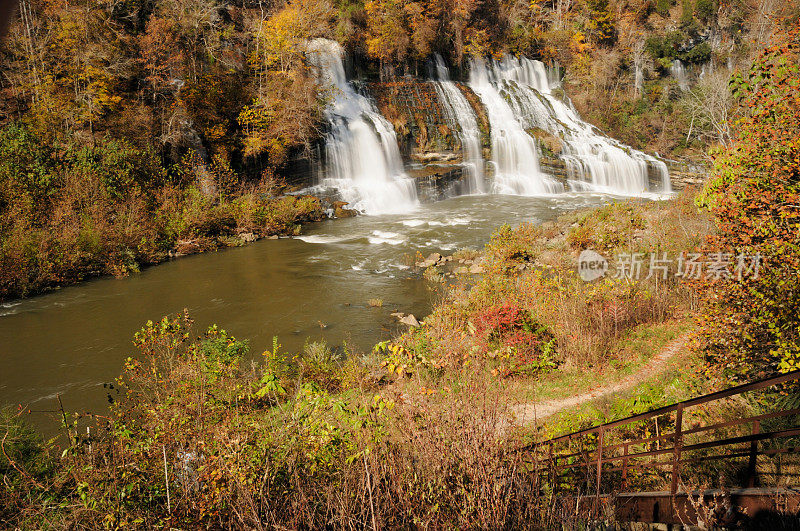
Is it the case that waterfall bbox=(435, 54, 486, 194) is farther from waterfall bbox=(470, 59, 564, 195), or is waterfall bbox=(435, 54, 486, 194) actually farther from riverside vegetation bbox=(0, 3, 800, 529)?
riverside vegetation bbox=(0, 3, 800, 529)

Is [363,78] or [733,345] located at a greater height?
[363,78]

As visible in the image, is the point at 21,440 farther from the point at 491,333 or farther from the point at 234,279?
the point at 234,279

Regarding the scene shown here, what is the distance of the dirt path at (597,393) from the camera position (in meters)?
6.91

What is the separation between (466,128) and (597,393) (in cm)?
2479

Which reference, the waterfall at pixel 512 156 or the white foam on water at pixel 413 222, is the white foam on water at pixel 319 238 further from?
the waterfall at pixel 512 156

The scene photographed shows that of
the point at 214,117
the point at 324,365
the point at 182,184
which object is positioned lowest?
the point at 324,365

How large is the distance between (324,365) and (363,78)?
82.3ft

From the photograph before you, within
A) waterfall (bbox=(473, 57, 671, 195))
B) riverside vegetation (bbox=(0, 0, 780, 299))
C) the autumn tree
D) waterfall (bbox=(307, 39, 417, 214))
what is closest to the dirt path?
the autumn tree

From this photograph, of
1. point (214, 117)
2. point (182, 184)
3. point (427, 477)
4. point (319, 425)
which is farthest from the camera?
point (214, 117)

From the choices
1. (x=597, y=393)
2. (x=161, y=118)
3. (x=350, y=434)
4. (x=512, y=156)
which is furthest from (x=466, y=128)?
(x=350, y=434)

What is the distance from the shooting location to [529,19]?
43.2m

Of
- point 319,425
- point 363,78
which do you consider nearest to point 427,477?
point 319,425

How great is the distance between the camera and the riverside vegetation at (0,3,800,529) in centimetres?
329

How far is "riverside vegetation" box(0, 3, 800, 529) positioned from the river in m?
1.24
